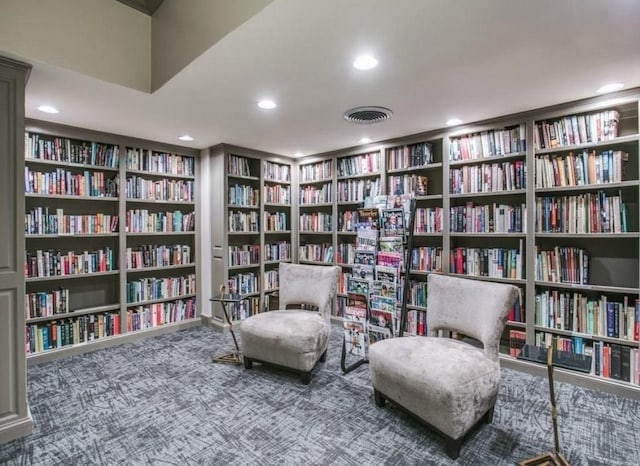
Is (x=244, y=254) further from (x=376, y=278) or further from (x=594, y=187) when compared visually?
(x=594, y=187)

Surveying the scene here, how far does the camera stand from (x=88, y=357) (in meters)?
3.48

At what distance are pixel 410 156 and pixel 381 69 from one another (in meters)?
1.86

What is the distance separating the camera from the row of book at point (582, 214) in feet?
9.02

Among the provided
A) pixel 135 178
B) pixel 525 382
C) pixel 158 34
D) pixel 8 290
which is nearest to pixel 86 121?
pixel 135 178

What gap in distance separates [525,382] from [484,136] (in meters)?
2.33

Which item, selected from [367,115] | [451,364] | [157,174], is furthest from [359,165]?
[451,364]

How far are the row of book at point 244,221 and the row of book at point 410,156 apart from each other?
1.94 meters

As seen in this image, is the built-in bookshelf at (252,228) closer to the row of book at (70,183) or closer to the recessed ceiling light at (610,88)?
the row of book at (70,183)

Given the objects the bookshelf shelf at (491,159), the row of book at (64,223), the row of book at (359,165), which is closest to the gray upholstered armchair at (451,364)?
the bookshelf shelf at (491,159)

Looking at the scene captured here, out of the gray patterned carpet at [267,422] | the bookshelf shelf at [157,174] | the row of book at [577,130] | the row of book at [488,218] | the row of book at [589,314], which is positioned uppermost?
the row of book at [577,130]

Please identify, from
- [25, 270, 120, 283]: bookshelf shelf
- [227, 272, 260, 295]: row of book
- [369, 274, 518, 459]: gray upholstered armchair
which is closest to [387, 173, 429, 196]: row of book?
[369, 274, 518, 459]: gray upholstered armchair

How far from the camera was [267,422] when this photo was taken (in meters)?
2.31

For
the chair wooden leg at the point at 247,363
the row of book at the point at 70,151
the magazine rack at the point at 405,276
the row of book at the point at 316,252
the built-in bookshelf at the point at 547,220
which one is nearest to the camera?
the built-in bookshelf at the point at 547,220

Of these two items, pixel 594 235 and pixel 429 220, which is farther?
pixel 429 220
